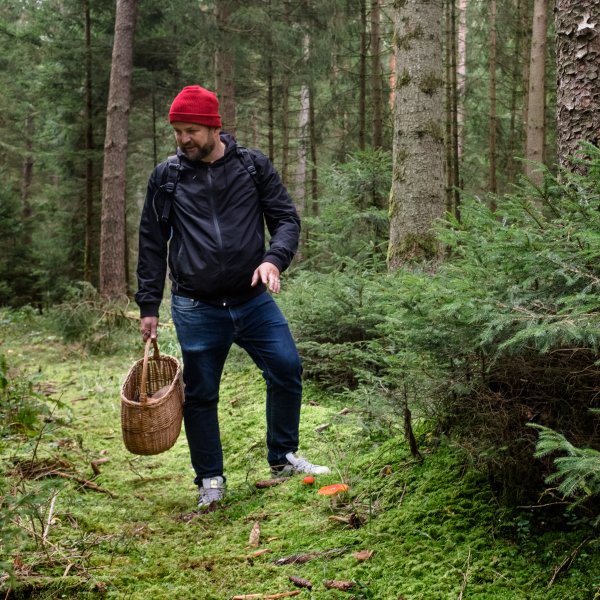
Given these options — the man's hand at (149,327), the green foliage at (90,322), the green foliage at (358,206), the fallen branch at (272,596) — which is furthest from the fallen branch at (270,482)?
the green foliage at (90,322)

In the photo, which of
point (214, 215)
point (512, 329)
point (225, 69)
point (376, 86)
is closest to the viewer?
point (512, 329)

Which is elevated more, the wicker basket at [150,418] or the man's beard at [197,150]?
the man's beard at [197,150]

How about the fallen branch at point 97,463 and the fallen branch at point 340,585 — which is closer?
the fallen branch at point 340,585

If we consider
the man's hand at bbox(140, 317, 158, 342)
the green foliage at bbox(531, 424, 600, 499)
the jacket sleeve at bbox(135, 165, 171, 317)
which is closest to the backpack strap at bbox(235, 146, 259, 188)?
the jacket sleeve at bbox(135, 165, 171, 317)

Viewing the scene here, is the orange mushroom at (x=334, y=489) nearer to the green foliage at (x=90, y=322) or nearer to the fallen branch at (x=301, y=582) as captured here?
the fallen branch at (x=301, y=582)

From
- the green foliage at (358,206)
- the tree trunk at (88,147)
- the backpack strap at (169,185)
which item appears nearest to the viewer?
the backpack strap at (169,185)

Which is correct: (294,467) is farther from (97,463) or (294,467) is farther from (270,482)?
(97,463)

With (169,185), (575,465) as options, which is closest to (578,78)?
(169,185)

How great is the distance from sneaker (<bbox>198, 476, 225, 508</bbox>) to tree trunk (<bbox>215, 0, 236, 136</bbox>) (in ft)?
34.2

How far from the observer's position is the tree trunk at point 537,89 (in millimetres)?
11789

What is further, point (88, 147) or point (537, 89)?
point (88, 147)

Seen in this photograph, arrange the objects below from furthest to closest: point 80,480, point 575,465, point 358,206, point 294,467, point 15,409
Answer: point 358,206, point 15,409, point 80,480, point 294,467, point 575,465

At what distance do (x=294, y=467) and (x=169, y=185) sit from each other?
200 cm

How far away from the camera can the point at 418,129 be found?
228 inches
